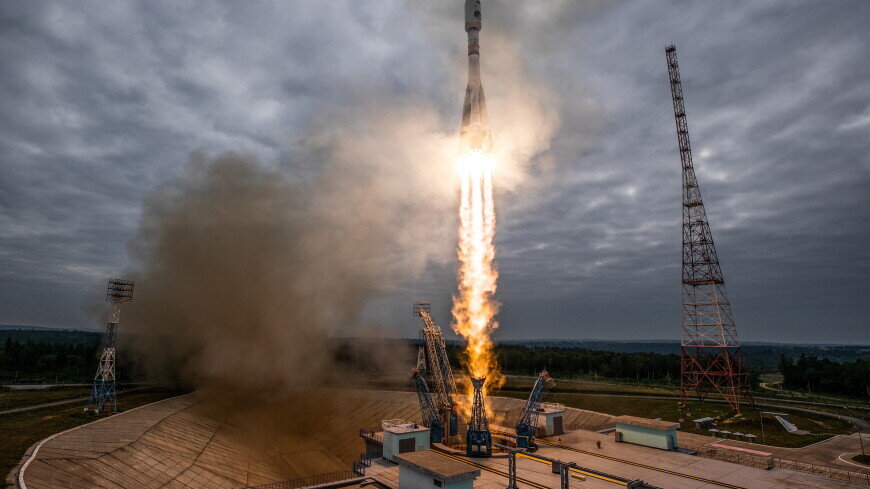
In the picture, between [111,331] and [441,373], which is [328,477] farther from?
[111,331]

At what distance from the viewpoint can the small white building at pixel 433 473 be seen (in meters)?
33.2

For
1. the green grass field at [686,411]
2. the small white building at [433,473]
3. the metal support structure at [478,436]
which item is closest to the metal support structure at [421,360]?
the metal support structure at [478,436]

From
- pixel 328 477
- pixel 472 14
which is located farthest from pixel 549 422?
pixel 472 14

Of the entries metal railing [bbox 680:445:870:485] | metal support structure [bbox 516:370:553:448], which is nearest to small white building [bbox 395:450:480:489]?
metal support structure [bbox 516:370:553:448]

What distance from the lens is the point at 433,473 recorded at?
33.8m

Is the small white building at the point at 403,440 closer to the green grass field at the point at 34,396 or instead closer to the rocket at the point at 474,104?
the rocket at the point at 474,104

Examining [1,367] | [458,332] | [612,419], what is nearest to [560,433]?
[612,419]

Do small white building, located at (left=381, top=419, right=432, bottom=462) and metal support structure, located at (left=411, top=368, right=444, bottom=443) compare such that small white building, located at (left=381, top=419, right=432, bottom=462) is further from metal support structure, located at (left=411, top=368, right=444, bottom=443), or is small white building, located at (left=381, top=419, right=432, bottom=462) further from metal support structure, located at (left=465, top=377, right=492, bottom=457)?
metal support structure, located at (left=411, top=368, right=444, bottom=443)

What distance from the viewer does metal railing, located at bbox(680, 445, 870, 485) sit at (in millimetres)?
38438

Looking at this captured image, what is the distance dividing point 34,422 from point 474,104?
2569 inches

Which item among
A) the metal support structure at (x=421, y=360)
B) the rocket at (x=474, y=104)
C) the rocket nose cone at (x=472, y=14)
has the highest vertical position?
the rocket nose cone at (x=472, y=14)

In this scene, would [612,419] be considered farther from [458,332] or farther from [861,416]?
[861,416]

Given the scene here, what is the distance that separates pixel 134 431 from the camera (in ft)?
168

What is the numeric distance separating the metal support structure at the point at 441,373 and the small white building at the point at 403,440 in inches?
271
